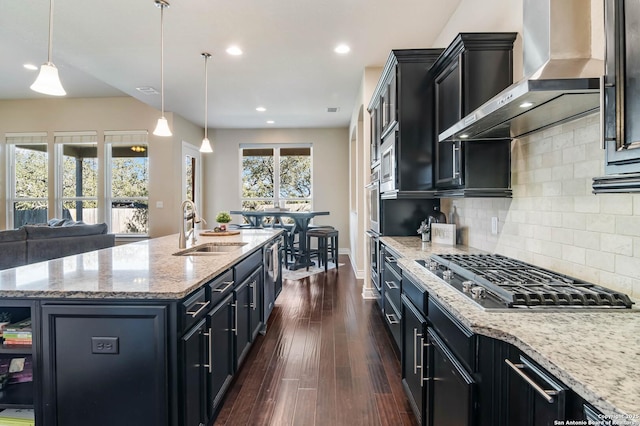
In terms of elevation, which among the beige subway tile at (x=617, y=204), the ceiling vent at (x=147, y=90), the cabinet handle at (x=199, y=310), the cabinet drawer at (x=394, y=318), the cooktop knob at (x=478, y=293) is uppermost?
the ceiling vent at (x=147, y=90)

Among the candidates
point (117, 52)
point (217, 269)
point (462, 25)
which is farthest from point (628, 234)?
point (117, 52)

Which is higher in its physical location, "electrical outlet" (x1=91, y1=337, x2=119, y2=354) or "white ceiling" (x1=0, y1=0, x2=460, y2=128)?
"white ceiling" (x1=0, y1=0, x2=460, y2=128)

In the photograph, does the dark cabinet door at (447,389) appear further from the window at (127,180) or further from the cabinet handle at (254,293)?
the window at (127,180)

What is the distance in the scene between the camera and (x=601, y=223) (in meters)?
1.34

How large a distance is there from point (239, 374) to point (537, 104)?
2445 mm

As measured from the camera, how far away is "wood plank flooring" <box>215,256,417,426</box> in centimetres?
193

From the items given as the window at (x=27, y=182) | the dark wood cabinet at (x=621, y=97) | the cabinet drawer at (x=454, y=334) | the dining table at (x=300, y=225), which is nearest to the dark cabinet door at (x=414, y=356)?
the cabinet drawer at (x=454, y=334)

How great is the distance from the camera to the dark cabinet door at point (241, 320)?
218 cm

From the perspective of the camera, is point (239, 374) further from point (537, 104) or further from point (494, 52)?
point (494, 52)

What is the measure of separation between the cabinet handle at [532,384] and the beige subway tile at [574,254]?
82cm

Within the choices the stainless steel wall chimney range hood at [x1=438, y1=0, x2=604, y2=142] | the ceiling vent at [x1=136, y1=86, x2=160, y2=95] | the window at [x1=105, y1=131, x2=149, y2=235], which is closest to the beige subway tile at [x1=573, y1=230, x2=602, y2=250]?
the stainless steel wall chimney range hood at [x1=438, y1=0, x2=604, y2=142]

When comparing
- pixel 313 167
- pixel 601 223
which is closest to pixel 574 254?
pixel 601 223

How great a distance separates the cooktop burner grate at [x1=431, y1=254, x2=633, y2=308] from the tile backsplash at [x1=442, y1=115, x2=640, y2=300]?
0.09 metres

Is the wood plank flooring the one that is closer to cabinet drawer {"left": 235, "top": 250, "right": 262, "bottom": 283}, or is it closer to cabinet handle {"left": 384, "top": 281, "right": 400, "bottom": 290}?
cabinet handle {"left": 384, "top": 281, "right": 400, "bottom": 290}
